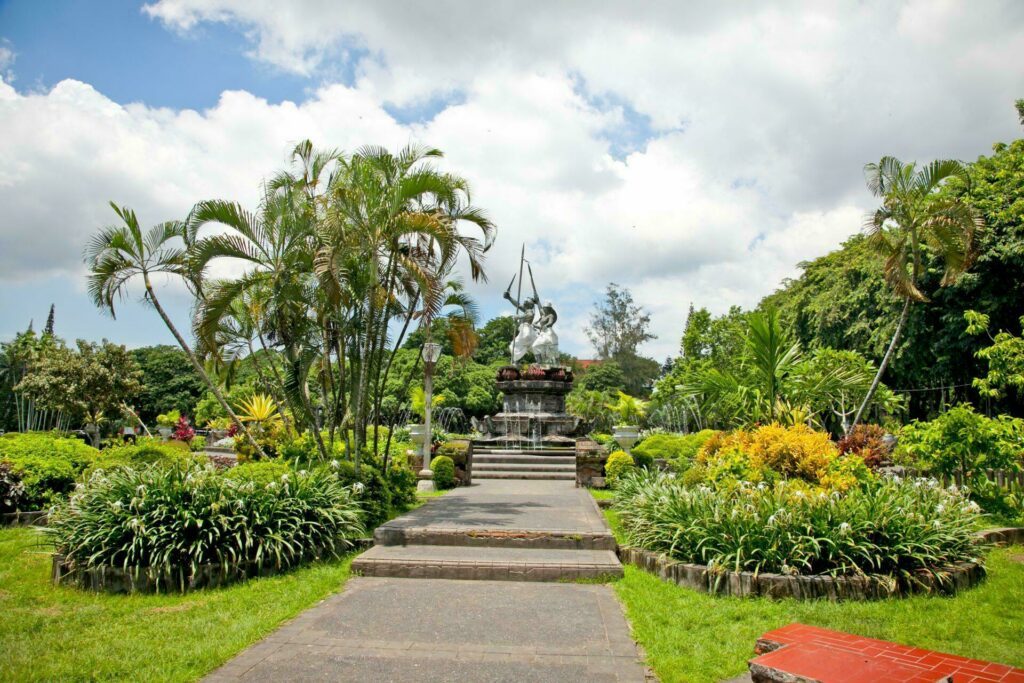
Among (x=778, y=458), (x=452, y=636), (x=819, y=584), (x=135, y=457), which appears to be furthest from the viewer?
(x=135, y=457)

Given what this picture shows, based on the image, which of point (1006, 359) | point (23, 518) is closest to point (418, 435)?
point (23, 518)

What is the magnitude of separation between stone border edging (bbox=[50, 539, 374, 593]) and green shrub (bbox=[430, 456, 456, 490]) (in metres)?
7.46

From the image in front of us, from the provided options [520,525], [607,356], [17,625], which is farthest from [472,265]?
[607,356]

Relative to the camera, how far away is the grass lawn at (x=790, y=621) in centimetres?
417

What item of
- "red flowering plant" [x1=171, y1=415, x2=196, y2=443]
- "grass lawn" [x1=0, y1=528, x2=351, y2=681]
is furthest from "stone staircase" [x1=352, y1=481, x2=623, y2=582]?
"red flowering plant" [x1=171, y1=415, x2=196, y2=443]

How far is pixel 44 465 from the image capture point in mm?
9516

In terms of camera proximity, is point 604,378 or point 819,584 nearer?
point 819,584

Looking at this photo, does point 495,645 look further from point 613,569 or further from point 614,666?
point 613,569

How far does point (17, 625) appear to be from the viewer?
15.7 feet

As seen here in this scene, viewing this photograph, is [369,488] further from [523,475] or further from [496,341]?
[496,341]

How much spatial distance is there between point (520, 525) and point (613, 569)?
2.00 metres

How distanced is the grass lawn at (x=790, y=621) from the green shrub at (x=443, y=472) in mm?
7886

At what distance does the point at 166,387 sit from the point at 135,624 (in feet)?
146

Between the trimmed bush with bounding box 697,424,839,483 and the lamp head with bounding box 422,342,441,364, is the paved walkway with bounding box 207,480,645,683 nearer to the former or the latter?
the trimmed bush with bounding box 697,424,839,483
